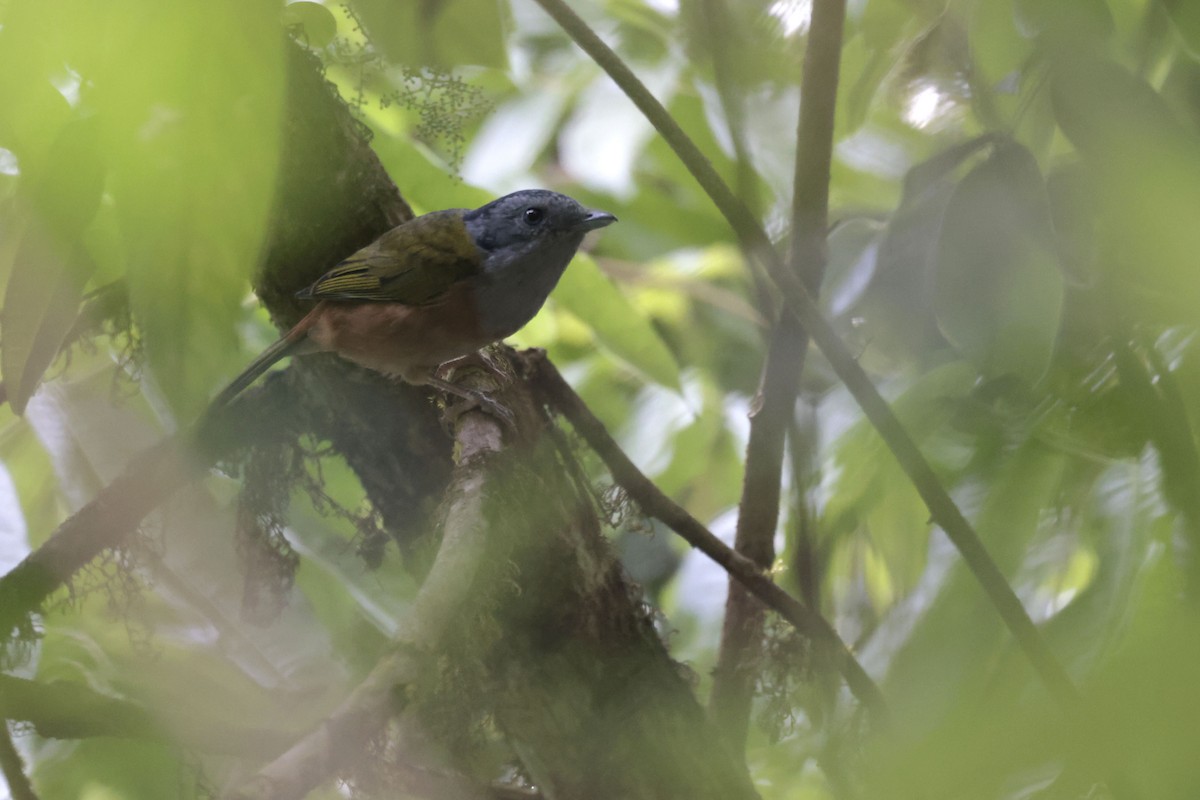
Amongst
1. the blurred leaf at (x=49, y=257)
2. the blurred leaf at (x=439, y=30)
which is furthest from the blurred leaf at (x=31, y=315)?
the blurred leaf at (x=439, y=30)

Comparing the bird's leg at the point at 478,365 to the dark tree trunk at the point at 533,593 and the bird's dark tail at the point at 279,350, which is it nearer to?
the dark tree trunk at the point at 533,593

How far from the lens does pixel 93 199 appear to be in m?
0.69

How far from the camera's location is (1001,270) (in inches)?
42.1

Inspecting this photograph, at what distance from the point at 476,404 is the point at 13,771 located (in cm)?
85

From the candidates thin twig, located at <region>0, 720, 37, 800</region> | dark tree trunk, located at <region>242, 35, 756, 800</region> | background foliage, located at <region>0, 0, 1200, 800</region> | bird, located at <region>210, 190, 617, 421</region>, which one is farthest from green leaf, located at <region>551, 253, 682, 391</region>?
thin twig, located at <region>0, 720, 37, 800</region>

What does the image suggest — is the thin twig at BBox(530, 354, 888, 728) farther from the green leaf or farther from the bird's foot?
the green leaf

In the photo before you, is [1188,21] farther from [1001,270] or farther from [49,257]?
[49,257]

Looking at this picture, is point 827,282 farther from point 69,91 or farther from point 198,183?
point 198,183

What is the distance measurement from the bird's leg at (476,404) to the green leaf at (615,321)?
47 centimetres

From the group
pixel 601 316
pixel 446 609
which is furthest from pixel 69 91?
pixel 601 316

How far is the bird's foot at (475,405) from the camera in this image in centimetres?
165

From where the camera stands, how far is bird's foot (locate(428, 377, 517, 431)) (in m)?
1.65

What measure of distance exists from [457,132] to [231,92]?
4.22ft

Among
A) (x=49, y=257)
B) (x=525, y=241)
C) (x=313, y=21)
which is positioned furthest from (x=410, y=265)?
(x=49, y=257)
